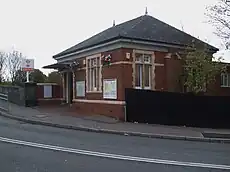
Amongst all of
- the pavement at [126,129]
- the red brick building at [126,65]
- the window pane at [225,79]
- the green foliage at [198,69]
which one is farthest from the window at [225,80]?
the pavement at [126,129]

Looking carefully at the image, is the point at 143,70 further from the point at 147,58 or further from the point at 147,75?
the point at 147,58

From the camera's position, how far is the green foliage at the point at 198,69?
69.6ft

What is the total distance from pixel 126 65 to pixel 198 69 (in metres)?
4.75

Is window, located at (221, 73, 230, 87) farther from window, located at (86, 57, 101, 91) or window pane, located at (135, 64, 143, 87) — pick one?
window, located at (86, 57, 101, 91)

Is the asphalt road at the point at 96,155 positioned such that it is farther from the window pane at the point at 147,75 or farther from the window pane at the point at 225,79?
the window pane at the point at 225,79

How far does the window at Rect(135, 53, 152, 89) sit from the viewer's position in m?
20.9

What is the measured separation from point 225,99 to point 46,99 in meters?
15.6

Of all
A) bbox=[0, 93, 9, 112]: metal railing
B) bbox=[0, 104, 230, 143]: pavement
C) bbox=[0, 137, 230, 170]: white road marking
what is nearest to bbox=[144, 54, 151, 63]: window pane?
bbox=[0, 104, 230, 143]: pavement

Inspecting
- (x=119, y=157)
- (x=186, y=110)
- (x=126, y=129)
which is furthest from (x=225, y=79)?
(x=119, y=157)

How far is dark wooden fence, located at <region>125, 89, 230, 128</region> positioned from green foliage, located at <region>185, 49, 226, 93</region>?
3.04 metres

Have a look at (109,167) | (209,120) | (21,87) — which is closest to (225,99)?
(209,120)

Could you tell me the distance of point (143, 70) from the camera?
21.0 meters

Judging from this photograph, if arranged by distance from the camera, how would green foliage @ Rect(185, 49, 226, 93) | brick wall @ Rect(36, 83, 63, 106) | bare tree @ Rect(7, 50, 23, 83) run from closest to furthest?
green foliage @ Rect(185, 49, 226, 93), brick wall @ Rect(36, 83, 63, 106), bare tree @ Rect(7, 50, 23, 83)

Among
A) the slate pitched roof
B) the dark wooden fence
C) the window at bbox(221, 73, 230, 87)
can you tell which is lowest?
the dark wooden fence
